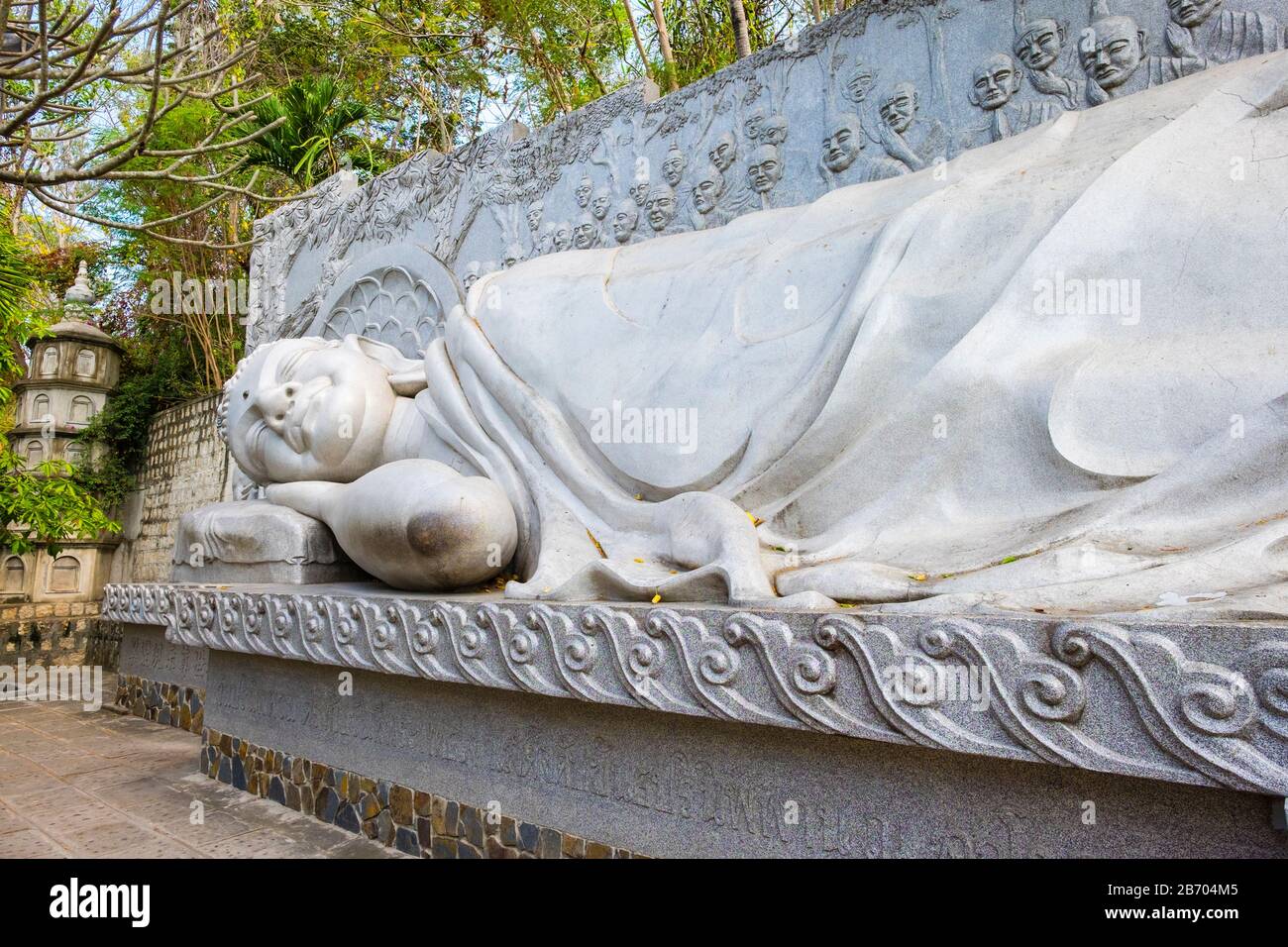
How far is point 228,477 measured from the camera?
6820 mm

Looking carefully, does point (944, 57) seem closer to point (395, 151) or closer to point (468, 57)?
point (468, 57)

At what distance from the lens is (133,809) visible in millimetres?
2582

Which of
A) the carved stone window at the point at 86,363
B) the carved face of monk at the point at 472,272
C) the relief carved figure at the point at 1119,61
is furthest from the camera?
the carved stone window at the point at 86,363

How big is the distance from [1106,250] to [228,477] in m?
6.75

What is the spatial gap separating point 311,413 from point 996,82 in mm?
2772

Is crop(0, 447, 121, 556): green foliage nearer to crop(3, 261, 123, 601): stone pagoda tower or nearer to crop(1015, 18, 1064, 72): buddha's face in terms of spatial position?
crop(3, 261, 123, 601): stone pagoda tower

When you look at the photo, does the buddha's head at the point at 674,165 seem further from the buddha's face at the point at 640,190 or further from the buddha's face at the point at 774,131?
the buddha's face at the point at 774,131

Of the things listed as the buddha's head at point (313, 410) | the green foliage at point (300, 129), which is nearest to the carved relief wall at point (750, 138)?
the buddha's head at point (313, 410)

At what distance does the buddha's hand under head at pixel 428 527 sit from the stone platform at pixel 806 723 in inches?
4.7

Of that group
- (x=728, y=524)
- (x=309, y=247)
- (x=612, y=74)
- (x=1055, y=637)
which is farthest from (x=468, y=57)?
(x=1055, y=637)

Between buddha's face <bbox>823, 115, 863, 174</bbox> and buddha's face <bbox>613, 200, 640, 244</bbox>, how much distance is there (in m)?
1.04

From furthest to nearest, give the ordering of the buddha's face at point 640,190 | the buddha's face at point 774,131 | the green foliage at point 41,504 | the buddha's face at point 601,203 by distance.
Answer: the green foliage at point 41,504 < the buddha's face at point 601,203 < the buddha's face at point 640,190 < the buddha's face at point 774,131

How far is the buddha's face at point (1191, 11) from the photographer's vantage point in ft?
8.79

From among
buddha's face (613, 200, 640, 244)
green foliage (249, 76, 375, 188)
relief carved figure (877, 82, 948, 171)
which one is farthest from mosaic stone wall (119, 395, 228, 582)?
relief carved figure (877, 82, 948, 171)
